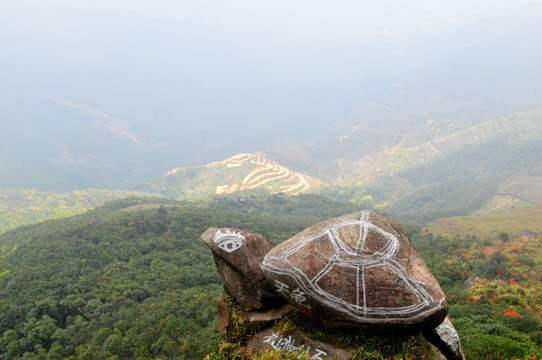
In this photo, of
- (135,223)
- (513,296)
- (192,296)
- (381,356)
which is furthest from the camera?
(135,223)

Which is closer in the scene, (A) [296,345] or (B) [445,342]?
(A) [296,345]

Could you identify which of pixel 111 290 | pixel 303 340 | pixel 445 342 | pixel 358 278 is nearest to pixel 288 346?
pixel 303 340

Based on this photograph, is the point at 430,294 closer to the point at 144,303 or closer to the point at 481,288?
the point at 481,288

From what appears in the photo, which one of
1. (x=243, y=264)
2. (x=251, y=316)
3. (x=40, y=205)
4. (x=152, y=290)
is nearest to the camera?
(x=251, y=316)

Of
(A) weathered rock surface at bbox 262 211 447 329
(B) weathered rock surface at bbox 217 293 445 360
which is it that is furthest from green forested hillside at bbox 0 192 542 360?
(A) weathered rock surface at bbox 262 211 447 329

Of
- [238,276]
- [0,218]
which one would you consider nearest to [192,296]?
[238,276]

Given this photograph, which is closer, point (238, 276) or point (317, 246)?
point (317, 246)

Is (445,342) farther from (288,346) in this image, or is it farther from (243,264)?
(243,264)
